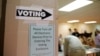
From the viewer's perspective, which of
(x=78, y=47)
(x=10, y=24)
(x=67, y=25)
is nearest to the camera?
(x=10, y=24)

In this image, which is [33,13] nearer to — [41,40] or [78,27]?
[41,40]

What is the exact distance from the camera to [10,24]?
32.3 inches

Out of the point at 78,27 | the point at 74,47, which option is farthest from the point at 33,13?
the point at 78,27

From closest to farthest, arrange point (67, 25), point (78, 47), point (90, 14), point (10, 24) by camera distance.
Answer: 1. point (10, 24)
2. point (78, 47)
3. point (90, 14)
4. point (67, 25)

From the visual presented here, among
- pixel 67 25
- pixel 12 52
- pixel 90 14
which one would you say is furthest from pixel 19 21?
pixel 67 25

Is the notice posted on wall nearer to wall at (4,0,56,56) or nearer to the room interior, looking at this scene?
wall at (4,0,56,56)

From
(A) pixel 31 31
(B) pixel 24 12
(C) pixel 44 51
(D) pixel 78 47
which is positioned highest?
(B) pixel 24 12

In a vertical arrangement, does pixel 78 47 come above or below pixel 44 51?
below

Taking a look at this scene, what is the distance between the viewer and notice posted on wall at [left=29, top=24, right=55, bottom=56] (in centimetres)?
86

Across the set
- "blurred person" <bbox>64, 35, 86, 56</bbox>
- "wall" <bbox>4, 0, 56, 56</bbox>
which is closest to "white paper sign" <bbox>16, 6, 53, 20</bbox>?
"wall" <bbox>4, 0, 56, 56</bbox>

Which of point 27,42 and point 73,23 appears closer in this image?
point 27,42

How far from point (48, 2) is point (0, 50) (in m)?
0.40

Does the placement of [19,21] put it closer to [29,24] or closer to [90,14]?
[29,24]

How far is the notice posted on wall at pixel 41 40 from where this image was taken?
858 millimetres
